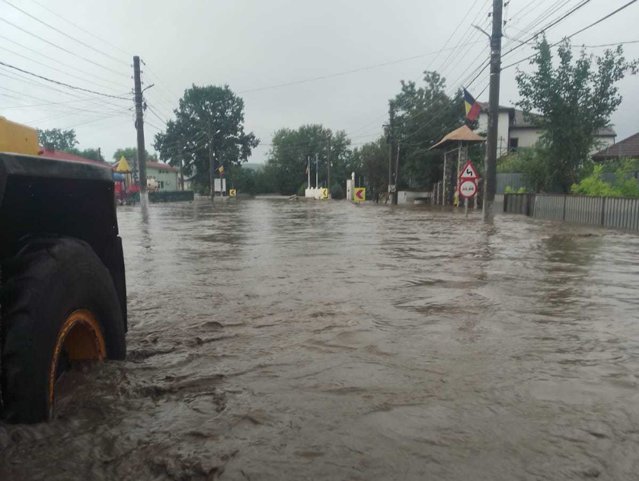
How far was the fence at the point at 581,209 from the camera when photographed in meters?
16.1

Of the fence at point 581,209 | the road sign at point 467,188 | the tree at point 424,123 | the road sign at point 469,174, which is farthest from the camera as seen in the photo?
the tree at point 424,123

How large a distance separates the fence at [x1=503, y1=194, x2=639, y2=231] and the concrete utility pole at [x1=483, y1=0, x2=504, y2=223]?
284 cm

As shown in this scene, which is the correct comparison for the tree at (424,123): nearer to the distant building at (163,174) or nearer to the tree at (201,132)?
the tree at (201,132)

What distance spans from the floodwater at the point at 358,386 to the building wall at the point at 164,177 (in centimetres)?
9204

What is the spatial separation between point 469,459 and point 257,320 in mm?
3115

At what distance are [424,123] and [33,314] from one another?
43791 mm

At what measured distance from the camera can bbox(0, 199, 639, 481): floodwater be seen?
97.6 inches

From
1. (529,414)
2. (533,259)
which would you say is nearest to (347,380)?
(529,414)

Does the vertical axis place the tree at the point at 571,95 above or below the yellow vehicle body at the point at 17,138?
above

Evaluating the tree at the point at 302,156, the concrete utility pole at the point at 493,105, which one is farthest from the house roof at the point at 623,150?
the tree at the point at 302,156

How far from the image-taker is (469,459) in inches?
101

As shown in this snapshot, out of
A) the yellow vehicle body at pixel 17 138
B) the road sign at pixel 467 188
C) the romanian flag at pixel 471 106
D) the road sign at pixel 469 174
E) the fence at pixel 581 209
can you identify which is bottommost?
the fence at pixel 581 209

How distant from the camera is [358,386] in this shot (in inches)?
139

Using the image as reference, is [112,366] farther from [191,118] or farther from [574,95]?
[191,118]
